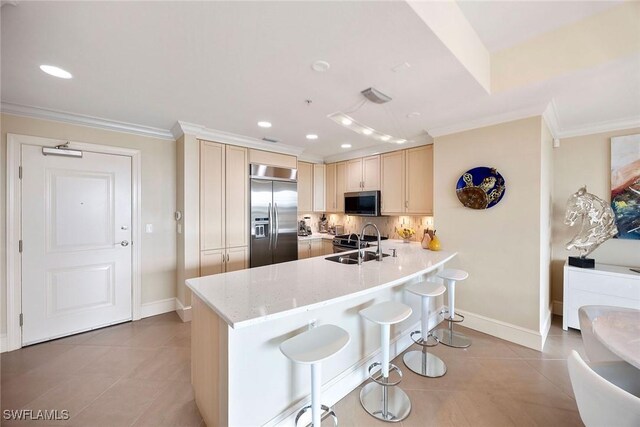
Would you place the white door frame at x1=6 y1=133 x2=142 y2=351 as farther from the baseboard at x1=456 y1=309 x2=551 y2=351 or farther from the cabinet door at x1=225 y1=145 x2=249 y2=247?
the baseboard at x1=456 y1=309 x2=551 y2=351

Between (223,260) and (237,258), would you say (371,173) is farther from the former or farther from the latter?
(223,260)

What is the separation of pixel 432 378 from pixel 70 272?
12.9 feet

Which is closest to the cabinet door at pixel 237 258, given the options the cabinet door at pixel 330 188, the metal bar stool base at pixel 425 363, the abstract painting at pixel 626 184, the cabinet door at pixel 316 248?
the cabinet door at pixel 316 248

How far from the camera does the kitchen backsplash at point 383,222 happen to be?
3.99 metres

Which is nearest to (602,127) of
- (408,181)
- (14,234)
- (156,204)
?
(408,181)

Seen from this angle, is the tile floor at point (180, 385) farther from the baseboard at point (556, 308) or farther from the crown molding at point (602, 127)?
the crown molding at point (602, 127)

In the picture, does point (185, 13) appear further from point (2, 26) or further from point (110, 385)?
point (110, 385)

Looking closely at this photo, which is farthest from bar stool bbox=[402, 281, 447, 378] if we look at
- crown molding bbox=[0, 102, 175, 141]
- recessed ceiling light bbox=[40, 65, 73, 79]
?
crown molding bbox=[0, 102, 175, 141]

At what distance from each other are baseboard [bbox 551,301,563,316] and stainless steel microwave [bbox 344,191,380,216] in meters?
2.60

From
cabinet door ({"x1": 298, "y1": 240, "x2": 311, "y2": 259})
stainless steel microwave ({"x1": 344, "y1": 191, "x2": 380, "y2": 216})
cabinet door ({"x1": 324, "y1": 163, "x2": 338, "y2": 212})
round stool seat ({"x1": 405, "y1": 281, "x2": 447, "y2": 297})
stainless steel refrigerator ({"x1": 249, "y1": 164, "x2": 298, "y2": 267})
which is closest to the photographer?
round stool seat ({"x1": 405, "y1": 281, "x2": 447, "y2": 297})

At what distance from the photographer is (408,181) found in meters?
3.80

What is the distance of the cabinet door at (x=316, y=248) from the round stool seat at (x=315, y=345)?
302 cm

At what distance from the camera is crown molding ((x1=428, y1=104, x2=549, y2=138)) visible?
8.05ft

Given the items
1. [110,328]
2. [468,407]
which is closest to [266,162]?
[110,328]
